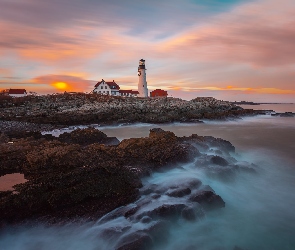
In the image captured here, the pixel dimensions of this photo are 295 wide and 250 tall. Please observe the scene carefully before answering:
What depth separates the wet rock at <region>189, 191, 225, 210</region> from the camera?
498cm

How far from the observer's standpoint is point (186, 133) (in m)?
17.0

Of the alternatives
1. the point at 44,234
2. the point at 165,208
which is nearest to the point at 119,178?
the point at 165,208

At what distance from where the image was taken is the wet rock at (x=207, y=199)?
16.4ft

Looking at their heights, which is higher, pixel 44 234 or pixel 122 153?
pixel 122 153

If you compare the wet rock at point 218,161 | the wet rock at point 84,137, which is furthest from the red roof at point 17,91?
the wet rock at point 218,161

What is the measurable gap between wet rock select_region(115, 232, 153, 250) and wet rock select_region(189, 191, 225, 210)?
4.80 feet

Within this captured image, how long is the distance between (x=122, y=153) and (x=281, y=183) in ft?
15.6

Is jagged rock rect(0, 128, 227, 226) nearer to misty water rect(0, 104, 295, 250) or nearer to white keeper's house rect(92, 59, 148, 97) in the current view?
misty water rect(0, 104, 295, 250)

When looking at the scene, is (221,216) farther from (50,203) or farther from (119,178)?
(50,203)

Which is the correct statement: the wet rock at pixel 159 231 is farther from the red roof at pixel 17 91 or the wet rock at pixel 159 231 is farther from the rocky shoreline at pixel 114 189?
the red roof at pixel 17 91

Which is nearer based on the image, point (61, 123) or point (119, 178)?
point (119, 178)

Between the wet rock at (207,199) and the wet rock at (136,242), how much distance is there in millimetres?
1464

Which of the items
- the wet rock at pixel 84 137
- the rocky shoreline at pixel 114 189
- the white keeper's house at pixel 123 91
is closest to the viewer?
the rocky shoreline at pixel 114 189

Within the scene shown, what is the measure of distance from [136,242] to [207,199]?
6.53 feet
